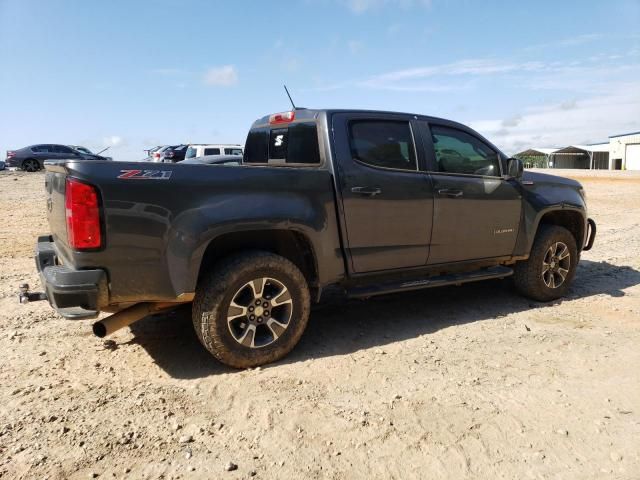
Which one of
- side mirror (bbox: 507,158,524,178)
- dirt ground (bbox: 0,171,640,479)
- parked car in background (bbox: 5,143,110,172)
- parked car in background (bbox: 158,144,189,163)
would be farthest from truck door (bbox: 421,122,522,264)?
parked car in background (bbox: 5,143,110,172)

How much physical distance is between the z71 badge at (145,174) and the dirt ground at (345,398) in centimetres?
143

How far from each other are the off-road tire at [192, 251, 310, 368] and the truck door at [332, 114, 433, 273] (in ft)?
2.13

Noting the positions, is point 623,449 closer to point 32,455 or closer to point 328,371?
point 328,371

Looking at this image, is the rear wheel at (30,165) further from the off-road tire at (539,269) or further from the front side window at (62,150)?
the off-road tire at (539,269)

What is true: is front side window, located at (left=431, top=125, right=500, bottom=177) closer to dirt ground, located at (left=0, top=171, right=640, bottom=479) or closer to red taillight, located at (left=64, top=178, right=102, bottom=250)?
dirt ground, located at (left=0, top=171, right=640, bottom=479)

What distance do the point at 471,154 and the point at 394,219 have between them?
1345mm

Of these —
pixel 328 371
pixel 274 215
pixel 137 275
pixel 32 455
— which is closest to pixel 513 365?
pixel 328 371

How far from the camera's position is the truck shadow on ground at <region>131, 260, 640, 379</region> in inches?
160

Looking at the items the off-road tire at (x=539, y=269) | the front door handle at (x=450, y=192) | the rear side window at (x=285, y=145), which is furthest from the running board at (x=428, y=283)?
the rear side window at (x=285, y=145)

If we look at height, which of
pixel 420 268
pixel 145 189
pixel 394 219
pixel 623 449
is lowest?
pixel 623 449

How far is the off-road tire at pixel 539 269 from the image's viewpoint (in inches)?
214

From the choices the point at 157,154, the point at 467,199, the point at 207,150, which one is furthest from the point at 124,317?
the point at 157,154

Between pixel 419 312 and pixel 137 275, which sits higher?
pixel 137 275

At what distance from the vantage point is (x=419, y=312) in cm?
520
